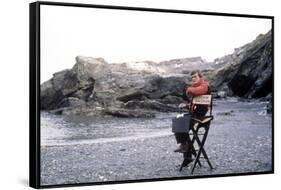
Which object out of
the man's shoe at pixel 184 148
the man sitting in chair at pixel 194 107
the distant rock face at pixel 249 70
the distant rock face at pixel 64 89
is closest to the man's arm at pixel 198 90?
the man sitting in chair at pixel 194 107

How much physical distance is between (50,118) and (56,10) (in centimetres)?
114

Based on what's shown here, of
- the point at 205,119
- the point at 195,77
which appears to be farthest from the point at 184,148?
the point at 195,77

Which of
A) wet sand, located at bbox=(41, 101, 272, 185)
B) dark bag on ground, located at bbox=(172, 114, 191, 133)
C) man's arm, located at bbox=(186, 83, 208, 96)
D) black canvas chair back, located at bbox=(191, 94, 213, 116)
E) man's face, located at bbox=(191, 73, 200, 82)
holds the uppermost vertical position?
man's face, located at bbox=(191, 73, 200, 82)

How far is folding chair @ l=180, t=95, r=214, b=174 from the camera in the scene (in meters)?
8.05

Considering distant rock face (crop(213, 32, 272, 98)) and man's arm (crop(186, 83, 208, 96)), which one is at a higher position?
distant rock face (crop(213, 32, 272, 98))

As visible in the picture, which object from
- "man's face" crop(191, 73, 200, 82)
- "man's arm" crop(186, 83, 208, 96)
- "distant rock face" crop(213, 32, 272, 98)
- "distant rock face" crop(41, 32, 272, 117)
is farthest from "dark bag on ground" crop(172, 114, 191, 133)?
"distant rock face" crop(213, 32, 272, 98)

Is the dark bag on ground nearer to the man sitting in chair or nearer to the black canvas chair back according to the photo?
the man sitting in chair

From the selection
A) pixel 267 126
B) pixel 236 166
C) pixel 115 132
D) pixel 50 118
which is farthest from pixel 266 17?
pixel 50 118

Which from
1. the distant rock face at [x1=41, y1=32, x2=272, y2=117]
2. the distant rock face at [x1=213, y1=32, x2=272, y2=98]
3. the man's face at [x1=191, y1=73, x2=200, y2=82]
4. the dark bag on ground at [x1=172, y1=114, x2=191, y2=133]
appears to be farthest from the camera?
the distant rock face at [x1=213, y1=32, x2=272, y2=98]

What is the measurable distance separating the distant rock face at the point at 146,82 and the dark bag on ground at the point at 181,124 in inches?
6.0

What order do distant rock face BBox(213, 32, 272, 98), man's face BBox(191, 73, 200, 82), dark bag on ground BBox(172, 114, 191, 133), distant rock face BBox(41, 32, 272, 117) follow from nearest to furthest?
1. distant rock face BBox(41, 32, 272, 117)
2. dark bag on ground BBox(172, 114, 191, 133)
3. man's face BBox(191, 73, 200, 82)
4. distant rock face BBox(213, 32, 272, 98)

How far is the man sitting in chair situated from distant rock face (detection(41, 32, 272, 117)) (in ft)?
0.25

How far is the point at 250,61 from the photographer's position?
8.57 metres

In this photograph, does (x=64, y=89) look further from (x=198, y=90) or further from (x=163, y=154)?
(x=198, y=90)
